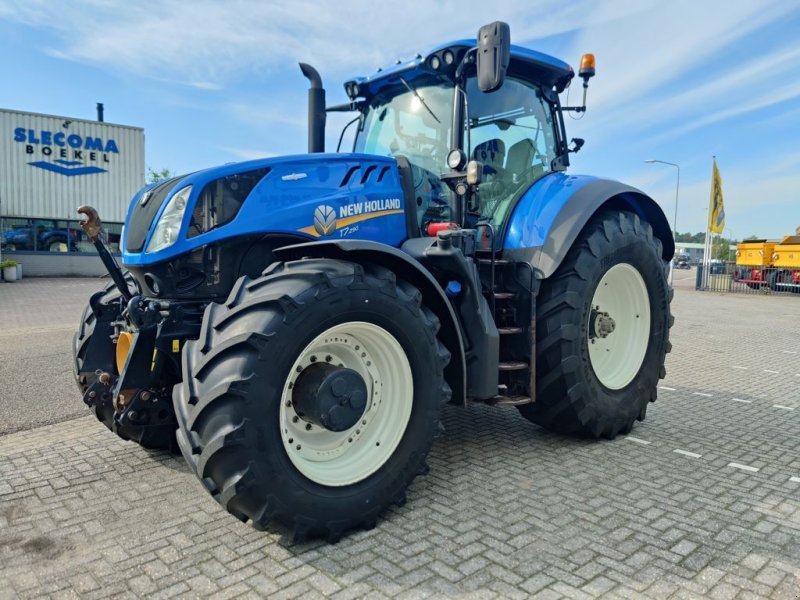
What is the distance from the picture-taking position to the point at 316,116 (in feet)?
15.8

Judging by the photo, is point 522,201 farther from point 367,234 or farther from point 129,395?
point 129,395

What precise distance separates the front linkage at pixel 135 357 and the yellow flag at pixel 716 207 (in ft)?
78.0

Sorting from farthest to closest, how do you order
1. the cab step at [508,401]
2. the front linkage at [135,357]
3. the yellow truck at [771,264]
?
the yellow truck at [771,264] < the cab step at [508,401] < the front linkage at [135,357]

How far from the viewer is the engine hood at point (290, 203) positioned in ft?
10.7

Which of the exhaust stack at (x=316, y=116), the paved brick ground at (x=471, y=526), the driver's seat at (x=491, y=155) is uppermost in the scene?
the exhaust stack at (x=316, y=116)

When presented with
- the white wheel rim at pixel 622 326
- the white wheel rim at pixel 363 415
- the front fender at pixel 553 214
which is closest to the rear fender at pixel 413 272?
the white wheel rim at pixel 363 415

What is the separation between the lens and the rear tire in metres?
4.09

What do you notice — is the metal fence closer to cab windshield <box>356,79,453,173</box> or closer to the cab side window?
the cab side window

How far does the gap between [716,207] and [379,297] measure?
2413 cm

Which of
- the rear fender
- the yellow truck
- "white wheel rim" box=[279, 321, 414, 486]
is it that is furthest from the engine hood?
the yellow truck

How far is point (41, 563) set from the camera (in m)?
2.63

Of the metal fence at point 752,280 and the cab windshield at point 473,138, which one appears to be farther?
the metal fence at point 752,280

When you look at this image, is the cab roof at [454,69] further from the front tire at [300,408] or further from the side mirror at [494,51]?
the front tire at [300,408]

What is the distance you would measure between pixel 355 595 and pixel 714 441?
133 inches
